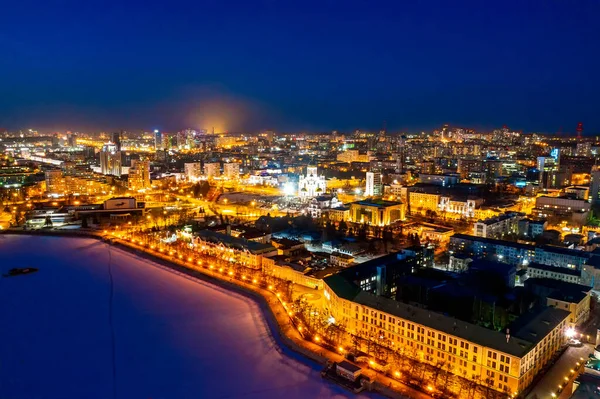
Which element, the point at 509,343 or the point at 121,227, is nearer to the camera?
the point at 509,343

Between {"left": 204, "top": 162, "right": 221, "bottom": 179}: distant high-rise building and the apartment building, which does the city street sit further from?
{"left": 204, "top": 162, "right": 221, "bottom": 179}: distant high-rise building

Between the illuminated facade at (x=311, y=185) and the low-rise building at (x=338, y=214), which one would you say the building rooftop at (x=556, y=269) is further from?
the illuminated facade at (x=311, y=185)

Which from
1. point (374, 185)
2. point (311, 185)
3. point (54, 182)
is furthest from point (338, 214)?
point (54, 182)

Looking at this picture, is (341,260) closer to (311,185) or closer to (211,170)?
(311,185)

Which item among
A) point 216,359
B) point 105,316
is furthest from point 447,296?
point 105,316

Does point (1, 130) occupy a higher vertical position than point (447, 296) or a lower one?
higher

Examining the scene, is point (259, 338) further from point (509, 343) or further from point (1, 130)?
point (1, 130)

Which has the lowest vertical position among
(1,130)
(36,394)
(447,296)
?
(36,394)

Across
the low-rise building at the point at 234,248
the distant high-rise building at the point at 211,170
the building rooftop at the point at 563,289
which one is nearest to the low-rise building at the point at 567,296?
the building rooftop at the point at 563,289
